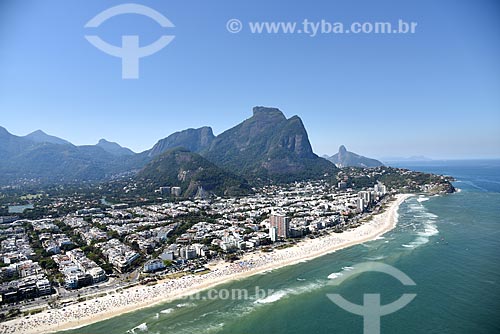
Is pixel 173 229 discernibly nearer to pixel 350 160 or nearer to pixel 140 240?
pixel 140 240

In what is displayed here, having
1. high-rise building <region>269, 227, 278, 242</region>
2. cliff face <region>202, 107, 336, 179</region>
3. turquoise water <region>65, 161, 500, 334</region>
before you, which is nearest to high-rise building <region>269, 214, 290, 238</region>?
high-rise building <region>269, 227, 278, 242</region>

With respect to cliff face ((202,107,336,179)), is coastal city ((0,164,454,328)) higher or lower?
lower

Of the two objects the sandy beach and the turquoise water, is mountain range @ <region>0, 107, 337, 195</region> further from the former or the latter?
the turquoise water

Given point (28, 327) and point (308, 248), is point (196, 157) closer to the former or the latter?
point (308, 248)

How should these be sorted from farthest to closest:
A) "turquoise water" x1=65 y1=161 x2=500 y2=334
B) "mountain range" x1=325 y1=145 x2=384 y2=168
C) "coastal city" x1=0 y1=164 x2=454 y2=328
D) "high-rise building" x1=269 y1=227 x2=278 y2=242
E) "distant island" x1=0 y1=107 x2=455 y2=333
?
"mountain range" x1=325 y1=145 x2=384 y2=168 → "high-rise building" x1=269 y1=227 x2=278 y2=242 → "coastal city" x1=0 y1=164 x2=454 y2=328 → "distant island" x1=0 y1=107 x2=455 y2=333 → "turquoise water" x1=65 y1=161 x2=500 y2=334

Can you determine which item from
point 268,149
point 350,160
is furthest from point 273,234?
point 350,160
